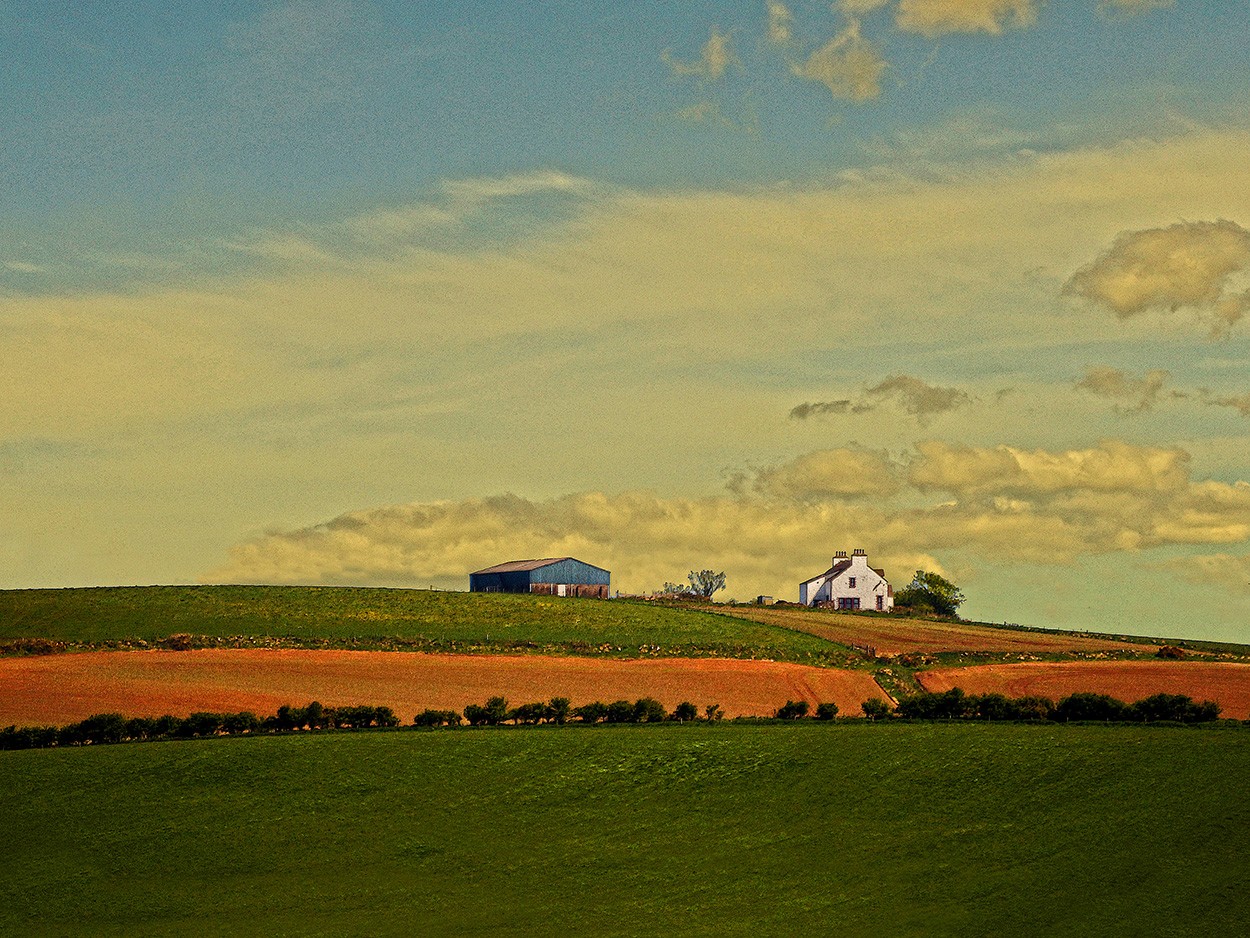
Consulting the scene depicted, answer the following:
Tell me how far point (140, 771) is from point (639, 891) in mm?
23895

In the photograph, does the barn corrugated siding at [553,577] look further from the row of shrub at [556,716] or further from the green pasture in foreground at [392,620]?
the row of shrub at [556,716]

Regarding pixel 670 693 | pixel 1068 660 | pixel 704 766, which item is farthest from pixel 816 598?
pixel 704 766

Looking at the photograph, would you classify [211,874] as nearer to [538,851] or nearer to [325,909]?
[325,909]

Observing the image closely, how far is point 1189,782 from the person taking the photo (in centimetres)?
4581

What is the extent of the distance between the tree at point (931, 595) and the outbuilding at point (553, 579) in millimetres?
41379

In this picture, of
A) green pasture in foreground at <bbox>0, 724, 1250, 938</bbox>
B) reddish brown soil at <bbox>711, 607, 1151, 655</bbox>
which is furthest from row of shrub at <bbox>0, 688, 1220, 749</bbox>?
reddish brown soil at <bbox>711, 607, 1151, 655</bbox>

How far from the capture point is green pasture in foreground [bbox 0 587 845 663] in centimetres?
9438

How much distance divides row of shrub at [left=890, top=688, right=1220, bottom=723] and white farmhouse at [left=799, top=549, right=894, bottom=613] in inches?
3123

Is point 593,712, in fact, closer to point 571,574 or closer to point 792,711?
point 792,711

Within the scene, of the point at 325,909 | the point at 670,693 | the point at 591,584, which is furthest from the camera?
the point at 591,584

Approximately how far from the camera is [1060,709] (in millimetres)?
61125

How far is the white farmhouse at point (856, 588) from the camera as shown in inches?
5659

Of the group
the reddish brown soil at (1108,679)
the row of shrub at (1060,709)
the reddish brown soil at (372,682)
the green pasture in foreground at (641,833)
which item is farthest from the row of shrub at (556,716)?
the reddish brown soil at (1108,679)

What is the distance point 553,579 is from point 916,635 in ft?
139
